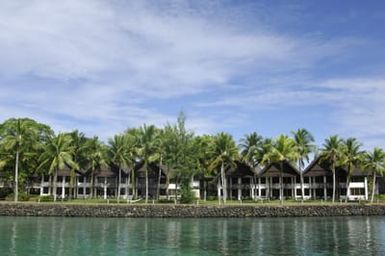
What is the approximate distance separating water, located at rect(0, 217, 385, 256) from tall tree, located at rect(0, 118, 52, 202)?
107ft

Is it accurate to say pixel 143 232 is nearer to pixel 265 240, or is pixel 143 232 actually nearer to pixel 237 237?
pixel 237 237

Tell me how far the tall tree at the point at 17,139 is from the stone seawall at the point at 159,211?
11.2 meters

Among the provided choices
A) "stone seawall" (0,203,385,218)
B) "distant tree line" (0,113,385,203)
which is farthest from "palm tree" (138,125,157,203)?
"stone seawall" (0,203,385,218)

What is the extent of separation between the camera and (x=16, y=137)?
78625mm

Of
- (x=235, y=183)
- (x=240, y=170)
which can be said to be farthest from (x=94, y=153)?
(x=235, y=183)

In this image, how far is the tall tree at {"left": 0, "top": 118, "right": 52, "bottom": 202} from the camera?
78312mm

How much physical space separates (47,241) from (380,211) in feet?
177

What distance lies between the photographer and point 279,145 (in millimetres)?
87125

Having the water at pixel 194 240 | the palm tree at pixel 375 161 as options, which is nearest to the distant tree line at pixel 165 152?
the palm tree at pixel 375 161

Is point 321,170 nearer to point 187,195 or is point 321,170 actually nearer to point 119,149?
point 187,195

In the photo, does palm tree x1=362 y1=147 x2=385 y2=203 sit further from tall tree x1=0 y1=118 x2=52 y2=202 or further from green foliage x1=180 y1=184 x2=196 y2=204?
tall tree x1=0 y1=118 x2=52 y2=202

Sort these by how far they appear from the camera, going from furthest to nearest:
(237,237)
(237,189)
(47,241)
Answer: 1. (237,189)
2. (237,237)
3. (47,241)

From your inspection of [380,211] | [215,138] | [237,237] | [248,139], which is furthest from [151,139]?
[237,237]

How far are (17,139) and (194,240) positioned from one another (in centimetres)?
5100
